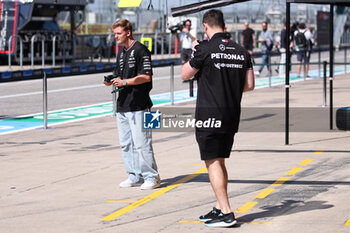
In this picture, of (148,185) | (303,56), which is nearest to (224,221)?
(148,185)

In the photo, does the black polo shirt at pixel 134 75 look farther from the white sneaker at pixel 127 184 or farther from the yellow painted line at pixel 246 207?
the yellow painted line at pixel 246 207

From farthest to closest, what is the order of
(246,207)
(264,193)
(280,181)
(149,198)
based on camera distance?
1. (280,181)
2. (264,193)
3. (149,198)
4. (246,207)

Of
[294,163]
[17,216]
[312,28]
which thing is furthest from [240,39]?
[17,216]

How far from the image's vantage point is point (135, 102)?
28.2ft

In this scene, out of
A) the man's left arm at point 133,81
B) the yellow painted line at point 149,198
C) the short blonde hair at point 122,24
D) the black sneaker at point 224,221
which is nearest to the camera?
the black sneaker at point 224,221

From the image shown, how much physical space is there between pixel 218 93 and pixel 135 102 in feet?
6.31

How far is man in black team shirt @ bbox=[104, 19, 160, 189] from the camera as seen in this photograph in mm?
8586

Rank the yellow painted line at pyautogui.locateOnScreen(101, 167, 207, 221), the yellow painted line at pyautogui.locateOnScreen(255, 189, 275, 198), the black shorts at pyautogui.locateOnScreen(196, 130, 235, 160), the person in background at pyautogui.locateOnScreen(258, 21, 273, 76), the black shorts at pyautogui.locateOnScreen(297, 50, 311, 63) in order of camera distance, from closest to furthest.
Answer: the black shorts at pyautogui.locateOnScreen(196, 130, 235, 160), the yellow painted line at pyautogui.locateOnScreen(101, 167, 207, 221), the yellow painted line at pyautogui.locateOnScreen(255, 189, 275, 198), the black shorts at pyautogui.locateOnScreen(297, 50, 311, 63), the person in background at pyautogui.locateOnScreen(258, 21, 273, 76)

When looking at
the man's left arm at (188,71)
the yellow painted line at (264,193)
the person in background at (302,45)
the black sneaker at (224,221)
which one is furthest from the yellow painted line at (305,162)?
the person in background at (302,45)

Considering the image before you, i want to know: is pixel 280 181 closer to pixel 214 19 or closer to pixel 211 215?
pixel 211 215

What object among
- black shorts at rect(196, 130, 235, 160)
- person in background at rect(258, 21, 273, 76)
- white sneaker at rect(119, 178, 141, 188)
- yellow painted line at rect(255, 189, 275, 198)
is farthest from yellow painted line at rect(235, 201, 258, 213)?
person in background at rect(258, 21, 273, 76)

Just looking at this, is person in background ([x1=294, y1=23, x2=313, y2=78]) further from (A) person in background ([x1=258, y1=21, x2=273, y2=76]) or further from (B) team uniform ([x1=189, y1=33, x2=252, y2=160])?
(B) team uniform ([x1=189, y1=33, x2=252, y2=160])

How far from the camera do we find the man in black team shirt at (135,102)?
28.2ft

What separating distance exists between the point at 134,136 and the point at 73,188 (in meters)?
0.93
